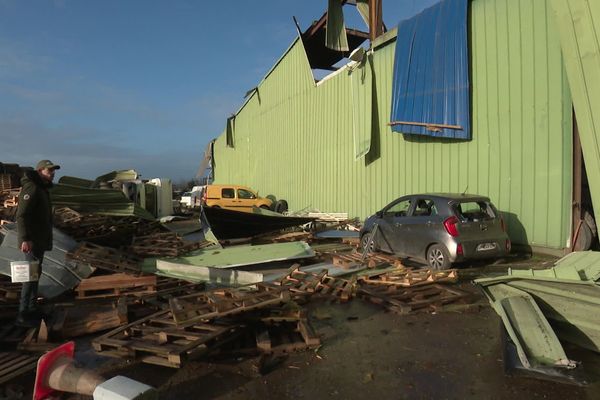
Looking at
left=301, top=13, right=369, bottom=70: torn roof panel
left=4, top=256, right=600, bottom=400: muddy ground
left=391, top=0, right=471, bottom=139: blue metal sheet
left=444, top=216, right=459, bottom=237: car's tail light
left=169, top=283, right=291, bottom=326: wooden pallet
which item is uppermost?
left=301, top=13, right=369, bottom=70: torn roof panel

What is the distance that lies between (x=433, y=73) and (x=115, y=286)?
899 cm

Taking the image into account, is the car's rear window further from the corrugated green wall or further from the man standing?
the man standing

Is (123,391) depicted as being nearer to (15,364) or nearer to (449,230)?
(15,364)

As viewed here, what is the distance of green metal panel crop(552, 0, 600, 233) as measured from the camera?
6.03 metres

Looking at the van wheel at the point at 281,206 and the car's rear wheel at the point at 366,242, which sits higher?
the van wheel at the point at 281,206

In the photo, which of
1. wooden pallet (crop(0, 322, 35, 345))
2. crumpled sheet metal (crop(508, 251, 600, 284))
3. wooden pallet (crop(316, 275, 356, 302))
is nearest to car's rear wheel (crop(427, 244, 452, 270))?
wooden pallet (crop(316, 275, 356, 302))

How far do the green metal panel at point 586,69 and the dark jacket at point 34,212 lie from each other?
24.7ft

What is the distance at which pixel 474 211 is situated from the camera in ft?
27.6

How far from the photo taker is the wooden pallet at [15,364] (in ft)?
12.9

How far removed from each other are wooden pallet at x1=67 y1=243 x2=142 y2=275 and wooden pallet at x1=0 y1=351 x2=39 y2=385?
322cm

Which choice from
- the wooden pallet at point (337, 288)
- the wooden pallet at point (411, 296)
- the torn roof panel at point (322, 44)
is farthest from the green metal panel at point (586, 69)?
the torn roof panel at point (322, 44)

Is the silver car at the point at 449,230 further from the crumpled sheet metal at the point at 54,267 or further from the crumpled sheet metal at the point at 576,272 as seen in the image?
the crumpled sheet metal at the point at 54,267

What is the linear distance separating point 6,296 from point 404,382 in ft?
19.4

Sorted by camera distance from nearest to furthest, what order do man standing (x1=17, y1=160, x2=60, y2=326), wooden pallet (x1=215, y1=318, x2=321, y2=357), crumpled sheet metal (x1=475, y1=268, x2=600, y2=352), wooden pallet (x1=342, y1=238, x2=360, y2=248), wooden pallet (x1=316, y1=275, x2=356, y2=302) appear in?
crumpled sheet metal (x1=475, y1=268, x2=600, y2=352)
wooden pallet (x1=215, y1=318, x2=321, y2=357)
man standing (x1=17, y1=160, x2=60, y2=326)
wooden pallet (x1=316, y1=275, x2=356, y2=302)
wooden pallet (x1=342, y1=238, x2=360, y2=248)
